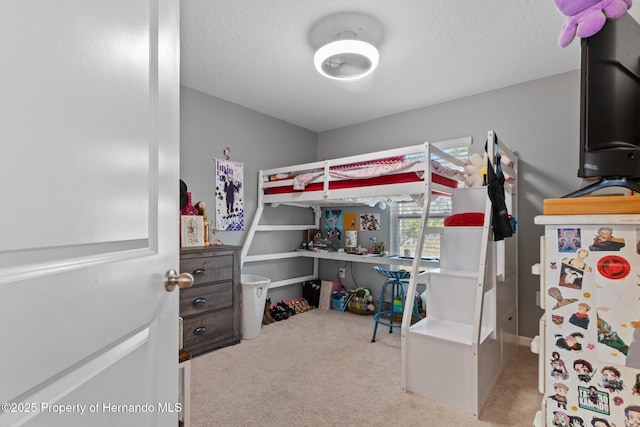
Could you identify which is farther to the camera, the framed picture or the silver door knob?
the framed picture

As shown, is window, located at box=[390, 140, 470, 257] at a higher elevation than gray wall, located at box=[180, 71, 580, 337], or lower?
lower

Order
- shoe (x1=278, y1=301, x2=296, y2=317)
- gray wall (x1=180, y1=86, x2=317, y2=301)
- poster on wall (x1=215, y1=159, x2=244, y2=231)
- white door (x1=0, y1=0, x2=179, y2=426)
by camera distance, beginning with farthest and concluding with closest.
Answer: shoe (x1=278, y1=301, x2=296, y2=317) → poster on wall (x1=215, y1=159, x2=244, y2=231) → gray wall (x1=180, y1=86, x2=317, y2=301) → white door (x1=0, y1=0, x2=179, y2=426)

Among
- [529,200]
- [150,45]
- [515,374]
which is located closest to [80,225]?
[150,45]

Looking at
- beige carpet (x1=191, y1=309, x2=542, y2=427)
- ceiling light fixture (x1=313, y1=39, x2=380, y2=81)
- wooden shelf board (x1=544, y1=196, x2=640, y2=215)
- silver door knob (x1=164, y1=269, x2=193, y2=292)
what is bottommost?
beige carpet (x1=191, y1=309, x2=542, y2=427)

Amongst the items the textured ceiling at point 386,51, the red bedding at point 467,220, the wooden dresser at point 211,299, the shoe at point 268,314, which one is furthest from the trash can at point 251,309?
the textured ceiling at point 386,51

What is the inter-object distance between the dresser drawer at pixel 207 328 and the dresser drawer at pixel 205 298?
2.4 inches

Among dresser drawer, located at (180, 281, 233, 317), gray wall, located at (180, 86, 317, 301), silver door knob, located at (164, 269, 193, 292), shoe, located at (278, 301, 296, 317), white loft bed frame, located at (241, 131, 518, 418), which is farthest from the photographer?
shoe, located at (278, 301, 296, 317)

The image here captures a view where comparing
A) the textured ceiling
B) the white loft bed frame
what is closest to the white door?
the textured ceiling

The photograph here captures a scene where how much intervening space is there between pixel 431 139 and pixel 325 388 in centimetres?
275

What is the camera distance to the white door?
44cm

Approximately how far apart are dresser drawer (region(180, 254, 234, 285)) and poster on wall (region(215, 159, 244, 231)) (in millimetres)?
624

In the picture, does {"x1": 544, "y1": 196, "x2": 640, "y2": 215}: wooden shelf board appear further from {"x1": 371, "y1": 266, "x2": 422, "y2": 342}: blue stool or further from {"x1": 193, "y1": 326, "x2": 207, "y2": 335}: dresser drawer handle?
{"x1": 193, "y1": 326, "x2": 207, "y2": 335}: dresser drawer handle

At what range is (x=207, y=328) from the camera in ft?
8.81

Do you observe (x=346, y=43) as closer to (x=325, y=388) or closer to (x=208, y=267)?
(x=208, y=267)
